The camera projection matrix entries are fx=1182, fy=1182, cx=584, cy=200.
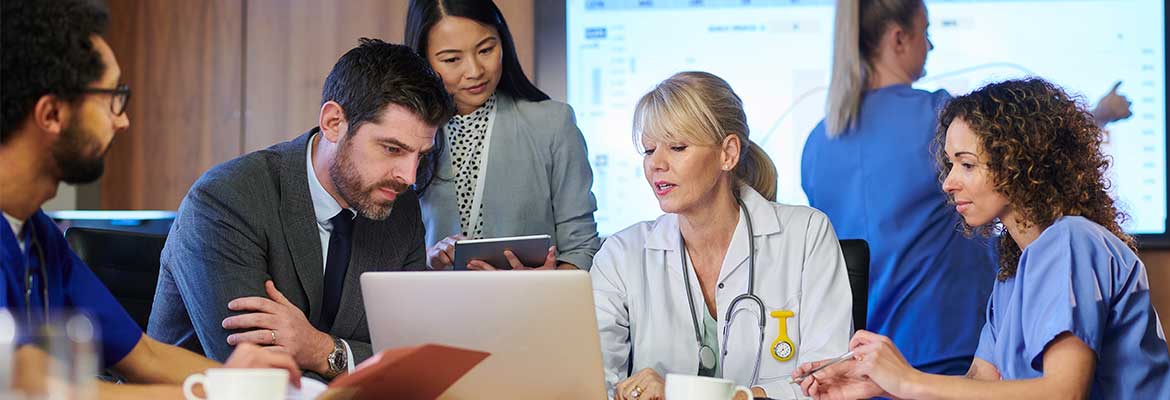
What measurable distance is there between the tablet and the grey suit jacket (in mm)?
157

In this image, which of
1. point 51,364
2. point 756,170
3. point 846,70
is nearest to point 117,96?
point 51,364

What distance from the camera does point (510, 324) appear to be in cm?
160

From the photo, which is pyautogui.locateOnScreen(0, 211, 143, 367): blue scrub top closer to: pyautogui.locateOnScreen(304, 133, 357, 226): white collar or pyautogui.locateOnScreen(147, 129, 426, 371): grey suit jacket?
pyautogui.locateOnScreen(147, 129, 426, 371): grey suit jacket

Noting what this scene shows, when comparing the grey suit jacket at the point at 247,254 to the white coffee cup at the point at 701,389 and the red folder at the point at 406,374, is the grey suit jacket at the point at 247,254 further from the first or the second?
the white coffee cup at the point at 701,389

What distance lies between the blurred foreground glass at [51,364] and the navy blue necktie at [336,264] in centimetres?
137

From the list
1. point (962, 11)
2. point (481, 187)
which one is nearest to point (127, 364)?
point (481, 187)

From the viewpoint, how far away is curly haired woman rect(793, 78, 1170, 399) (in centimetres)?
184

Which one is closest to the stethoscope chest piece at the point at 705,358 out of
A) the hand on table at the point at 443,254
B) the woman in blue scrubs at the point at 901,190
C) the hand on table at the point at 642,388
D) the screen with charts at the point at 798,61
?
the hand on table at the point at 642,388

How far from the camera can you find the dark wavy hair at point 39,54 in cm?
135

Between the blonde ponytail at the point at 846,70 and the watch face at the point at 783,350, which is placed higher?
the blonde ponytail at the point at 846,70

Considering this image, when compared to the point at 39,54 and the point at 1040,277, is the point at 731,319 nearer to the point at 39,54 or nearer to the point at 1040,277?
the point at 1040,277

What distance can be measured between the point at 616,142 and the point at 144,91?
1587 millimetres

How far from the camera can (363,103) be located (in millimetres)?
2281

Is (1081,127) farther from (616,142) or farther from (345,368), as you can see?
(616,142)
